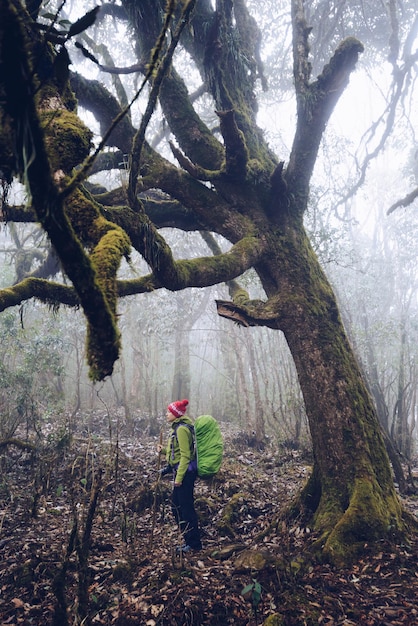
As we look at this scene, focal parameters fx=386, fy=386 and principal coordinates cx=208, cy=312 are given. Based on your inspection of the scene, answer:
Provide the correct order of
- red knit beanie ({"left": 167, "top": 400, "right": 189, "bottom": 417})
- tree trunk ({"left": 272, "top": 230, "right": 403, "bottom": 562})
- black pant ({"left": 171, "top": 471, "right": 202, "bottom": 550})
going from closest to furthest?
tree trunk ({"left": 272, "top": 230, "right": 403, "bottom": 562}), black pant ({"left": 171, "top": 471, "right": 202, "bottom": 550}), red knit beanie ({"left": 167, "top": 400, "right": 189, "bottom": 417})

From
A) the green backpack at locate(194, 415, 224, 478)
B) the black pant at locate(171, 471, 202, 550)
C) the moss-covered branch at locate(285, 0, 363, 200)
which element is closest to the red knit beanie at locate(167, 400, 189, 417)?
the green backpack at locate(194, 415, 224, 478)

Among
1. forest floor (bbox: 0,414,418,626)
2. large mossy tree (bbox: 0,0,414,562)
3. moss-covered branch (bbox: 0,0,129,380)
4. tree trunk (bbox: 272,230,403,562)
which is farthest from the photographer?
tree trunk (bbox: 272,230,403,562)

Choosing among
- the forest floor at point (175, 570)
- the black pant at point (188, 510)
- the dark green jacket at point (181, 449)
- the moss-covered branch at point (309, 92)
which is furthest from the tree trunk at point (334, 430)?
the dark green jacket at point (181, 449)

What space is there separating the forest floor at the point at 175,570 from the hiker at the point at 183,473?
0.26 meters

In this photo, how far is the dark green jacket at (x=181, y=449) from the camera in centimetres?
526

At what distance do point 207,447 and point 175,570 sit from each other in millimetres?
1530

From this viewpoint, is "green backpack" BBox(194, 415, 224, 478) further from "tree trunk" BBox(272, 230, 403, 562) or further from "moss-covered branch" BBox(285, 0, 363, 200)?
"moss-covered branch" BBox(285, 0, 363, 200)

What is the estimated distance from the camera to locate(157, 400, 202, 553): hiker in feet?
17.1

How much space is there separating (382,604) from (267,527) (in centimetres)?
211

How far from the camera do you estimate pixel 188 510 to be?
5297mm

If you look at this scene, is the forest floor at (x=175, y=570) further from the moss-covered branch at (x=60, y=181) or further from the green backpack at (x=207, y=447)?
the moss-covered branch at (x=60, y=181)

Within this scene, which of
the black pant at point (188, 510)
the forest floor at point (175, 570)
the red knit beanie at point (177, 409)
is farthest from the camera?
the red knit beanie at point (177, 409)

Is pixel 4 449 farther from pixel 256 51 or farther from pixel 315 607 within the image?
pixel 256 51

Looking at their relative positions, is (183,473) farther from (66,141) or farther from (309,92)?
(309,92)
